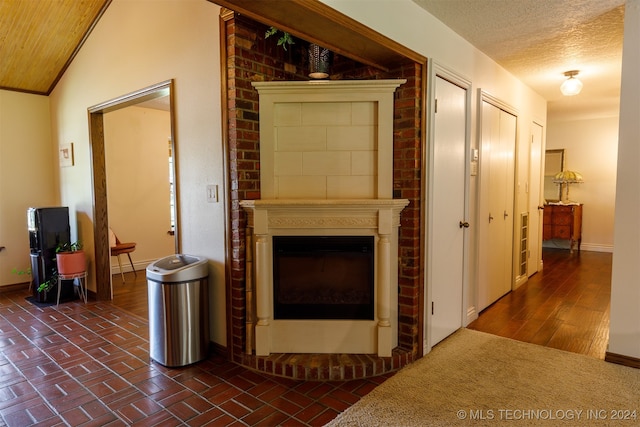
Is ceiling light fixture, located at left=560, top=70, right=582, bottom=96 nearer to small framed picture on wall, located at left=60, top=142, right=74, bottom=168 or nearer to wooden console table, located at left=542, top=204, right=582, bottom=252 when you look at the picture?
wooden console table, located at left=542, top=204, right=582, bottom=252

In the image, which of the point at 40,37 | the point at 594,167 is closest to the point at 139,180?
the point at 40,37

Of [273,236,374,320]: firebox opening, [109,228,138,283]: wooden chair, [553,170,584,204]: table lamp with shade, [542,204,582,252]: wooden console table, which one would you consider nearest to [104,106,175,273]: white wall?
[109,228,138,283]: wooden chair

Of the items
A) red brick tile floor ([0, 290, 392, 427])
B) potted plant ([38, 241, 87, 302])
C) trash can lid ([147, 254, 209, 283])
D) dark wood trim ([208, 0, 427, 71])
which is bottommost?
red brick tile floor ([0, 290, 392, 427])

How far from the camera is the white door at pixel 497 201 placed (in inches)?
144

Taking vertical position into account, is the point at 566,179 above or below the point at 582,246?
above

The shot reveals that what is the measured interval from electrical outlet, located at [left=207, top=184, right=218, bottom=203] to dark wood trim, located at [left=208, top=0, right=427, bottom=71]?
116 cm

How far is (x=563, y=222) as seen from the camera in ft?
23.0

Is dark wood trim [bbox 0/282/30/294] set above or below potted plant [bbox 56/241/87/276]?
below

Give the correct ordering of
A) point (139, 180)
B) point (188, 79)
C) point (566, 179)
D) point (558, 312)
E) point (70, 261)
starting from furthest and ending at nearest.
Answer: point (566, 179)
point (139, 180)
point (70, 261)
point (558, 312)
point (188, 79)

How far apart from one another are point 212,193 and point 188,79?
35.7 inches

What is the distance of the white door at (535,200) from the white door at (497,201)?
859mm

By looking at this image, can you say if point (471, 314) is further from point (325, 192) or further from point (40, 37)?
point (40, 37)

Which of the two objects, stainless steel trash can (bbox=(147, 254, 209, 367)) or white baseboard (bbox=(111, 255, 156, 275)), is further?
white baseboard (bbox=(111, 255, 156, 275))

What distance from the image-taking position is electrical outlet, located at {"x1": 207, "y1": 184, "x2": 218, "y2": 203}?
8.80ft
